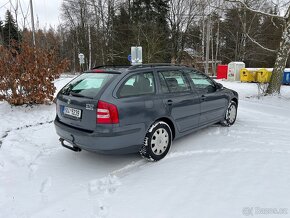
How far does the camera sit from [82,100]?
3.56 m

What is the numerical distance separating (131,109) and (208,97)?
81.2 inches

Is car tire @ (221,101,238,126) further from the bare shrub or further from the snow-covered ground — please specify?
the bare shrub

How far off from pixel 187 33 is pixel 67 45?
18.3m

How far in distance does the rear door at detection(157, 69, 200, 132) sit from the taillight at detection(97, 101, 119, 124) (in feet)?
3.17

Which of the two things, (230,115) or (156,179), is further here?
(230,115)

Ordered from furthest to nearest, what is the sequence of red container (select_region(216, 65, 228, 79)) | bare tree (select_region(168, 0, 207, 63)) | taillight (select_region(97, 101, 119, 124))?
bare tree (select_region(168, 0, 207, 63)) → red container (select_region(216, 65, 228, 79)) → taillight (select_region(97, 101, 119, 124))

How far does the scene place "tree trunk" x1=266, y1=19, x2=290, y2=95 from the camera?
351 inches

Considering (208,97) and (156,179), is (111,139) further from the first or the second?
(208,97)

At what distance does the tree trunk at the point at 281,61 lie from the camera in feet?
29.3

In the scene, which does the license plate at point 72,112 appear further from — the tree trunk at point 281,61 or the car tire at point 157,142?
the tree trunk at point 281,61

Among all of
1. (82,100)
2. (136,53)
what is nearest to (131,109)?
(82,100)

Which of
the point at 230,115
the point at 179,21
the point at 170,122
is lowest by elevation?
the point at 230,115

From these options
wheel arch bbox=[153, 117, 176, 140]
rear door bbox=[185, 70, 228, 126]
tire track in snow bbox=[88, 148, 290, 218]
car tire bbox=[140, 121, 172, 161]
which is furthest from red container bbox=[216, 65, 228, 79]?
car tire bbox=[140, 121, 172, 161]

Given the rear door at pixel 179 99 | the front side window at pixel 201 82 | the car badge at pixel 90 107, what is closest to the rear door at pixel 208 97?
the front side window at pixel 201 82
